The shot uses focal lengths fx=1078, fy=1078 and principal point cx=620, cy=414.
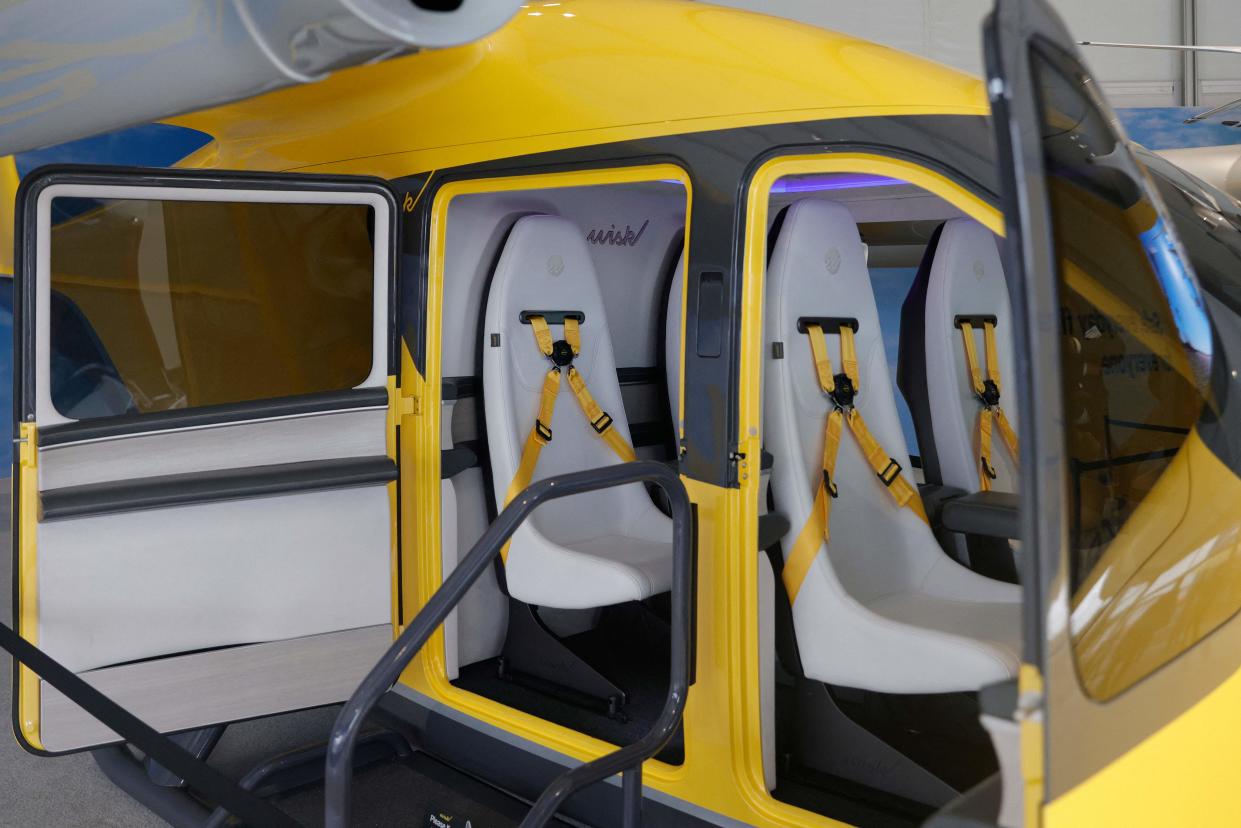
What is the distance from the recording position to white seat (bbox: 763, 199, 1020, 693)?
7.29 feet

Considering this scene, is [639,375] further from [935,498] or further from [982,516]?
[982,516]

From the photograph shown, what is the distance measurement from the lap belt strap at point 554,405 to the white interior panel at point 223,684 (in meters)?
0.52

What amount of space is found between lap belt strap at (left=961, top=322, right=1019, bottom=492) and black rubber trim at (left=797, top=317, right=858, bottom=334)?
885mm

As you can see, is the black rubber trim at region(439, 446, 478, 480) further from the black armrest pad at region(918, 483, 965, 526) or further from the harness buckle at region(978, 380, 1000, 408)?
the harness buckle at region(978, 380, 1000, 408)

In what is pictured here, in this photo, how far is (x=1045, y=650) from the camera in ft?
3.11

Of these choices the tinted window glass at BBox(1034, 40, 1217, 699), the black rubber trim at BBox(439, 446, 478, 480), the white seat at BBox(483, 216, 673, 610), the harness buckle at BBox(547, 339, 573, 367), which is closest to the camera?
the tinted window glass at BBox(1034, 40, 1217, 699)

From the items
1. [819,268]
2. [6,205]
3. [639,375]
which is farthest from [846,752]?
[6,205]

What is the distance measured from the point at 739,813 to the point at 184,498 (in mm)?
1388

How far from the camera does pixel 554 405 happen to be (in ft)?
10.3

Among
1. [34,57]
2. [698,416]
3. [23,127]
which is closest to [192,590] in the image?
[698,416]

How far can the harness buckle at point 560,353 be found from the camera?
310 cm

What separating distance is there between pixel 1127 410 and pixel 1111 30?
Result: 28.9 ft

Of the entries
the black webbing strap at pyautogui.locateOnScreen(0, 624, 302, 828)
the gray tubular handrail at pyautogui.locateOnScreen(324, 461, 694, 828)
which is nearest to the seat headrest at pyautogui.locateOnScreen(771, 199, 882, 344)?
the gray tubular handrail at pyautogui.locateOnScreen(324, 461, 694, 828)

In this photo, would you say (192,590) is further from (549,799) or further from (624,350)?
(624,350)
